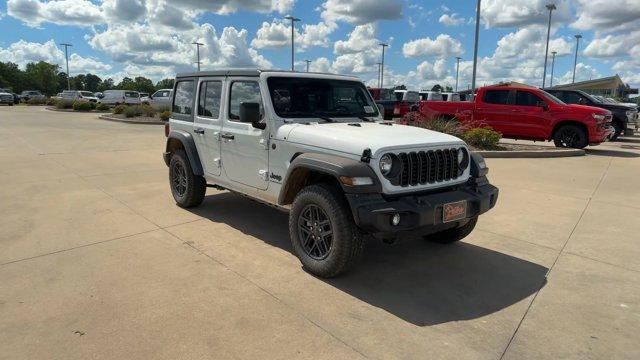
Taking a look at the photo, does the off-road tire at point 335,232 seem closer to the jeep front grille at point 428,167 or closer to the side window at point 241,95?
the jeep front grille at point 428,167

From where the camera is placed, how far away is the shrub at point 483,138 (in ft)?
36.6

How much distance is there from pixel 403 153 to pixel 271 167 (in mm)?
1388

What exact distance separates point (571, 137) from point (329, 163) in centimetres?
1070

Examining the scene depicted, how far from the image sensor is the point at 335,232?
3680 millimetres

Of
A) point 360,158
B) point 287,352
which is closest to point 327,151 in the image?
point 360,158

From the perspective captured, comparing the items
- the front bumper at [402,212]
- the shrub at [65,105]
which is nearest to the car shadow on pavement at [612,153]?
the front bumper at [402,212]

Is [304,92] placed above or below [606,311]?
above

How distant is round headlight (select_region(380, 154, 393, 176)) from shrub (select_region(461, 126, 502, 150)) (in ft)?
26.7

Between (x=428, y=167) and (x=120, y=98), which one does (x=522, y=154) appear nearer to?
(x=428, y=167)

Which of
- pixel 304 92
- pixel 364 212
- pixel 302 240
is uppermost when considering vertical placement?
pixel 304 92

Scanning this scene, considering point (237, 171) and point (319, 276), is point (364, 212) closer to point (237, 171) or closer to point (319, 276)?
point (319, 276)

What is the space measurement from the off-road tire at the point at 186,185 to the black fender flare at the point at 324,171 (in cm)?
197

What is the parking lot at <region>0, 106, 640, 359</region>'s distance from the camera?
2982mm

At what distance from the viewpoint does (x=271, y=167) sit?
4520 millimetres
